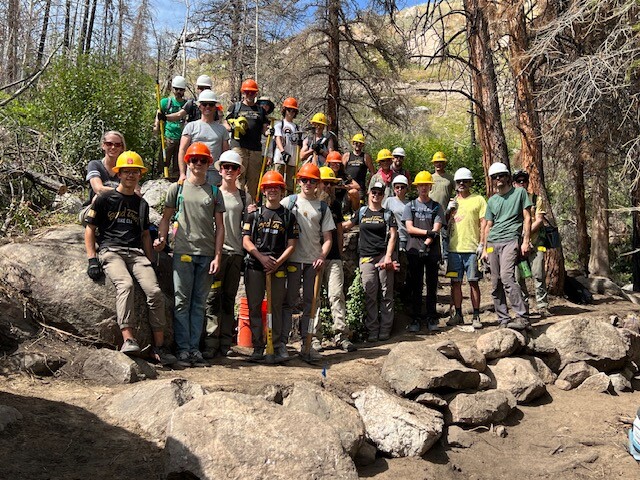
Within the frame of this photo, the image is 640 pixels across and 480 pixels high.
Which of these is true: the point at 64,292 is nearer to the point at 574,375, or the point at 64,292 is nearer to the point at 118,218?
the point at 118,218

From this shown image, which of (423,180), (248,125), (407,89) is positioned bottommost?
(423,180)

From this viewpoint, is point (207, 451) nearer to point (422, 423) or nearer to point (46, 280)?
point (422, 423)

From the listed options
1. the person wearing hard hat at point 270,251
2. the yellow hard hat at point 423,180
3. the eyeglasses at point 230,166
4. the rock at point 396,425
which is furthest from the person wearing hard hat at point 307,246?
the yellow hard hat at point 423,180

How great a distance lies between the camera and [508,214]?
795cm

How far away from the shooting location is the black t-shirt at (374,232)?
838 centimetres

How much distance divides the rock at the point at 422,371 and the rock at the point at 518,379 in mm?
505

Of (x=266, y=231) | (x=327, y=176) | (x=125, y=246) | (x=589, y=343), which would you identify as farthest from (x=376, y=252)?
(x=125, y=246)

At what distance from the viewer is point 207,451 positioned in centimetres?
444

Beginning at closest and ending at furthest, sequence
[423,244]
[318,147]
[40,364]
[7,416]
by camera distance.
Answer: [7,416] < [40,364] < [423,244] < [318,147]

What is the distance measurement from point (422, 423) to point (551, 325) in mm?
3364

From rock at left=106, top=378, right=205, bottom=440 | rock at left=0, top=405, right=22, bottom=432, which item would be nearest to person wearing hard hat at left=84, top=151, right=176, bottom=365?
rock at left=106, top=378, right=205, bottom=440

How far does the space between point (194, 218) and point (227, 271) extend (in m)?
0.82

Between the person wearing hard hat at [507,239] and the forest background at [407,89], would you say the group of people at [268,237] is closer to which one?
the person wearing hard hat at [507,239]

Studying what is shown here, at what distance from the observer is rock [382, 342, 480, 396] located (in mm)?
6715
